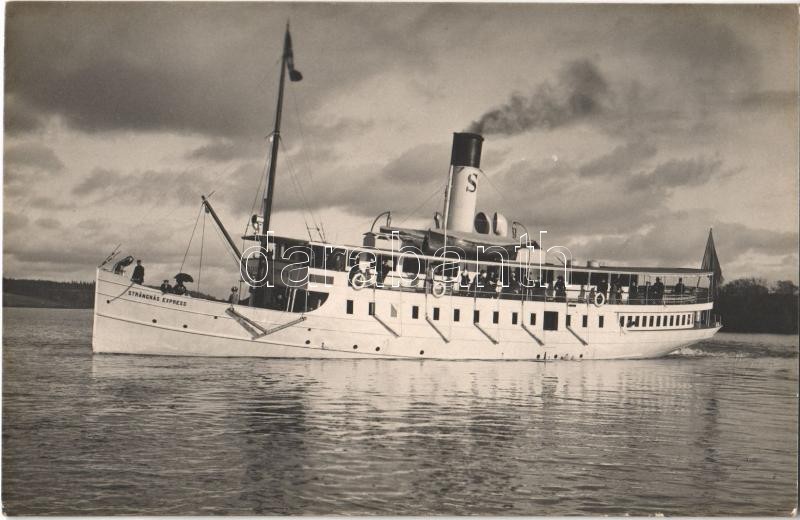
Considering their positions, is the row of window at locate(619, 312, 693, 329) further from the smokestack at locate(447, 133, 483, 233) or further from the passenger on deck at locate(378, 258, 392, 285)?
the passenger on deck at locate(378, 258, 392, 285)

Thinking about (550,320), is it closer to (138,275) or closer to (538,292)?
(538,292)

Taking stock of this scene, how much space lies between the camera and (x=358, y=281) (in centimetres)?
2139

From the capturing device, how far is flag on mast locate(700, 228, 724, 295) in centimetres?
1700

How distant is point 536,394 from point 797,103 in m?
7.75

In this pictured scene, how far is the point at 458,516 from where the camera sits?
9148 millimetres

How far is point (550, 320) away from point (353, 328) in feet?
23.2

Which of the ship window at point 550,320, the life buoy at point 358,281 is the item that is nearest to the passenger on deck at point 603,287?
the ship window at point 550,320

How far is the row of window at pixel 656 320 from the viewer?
26031 mm

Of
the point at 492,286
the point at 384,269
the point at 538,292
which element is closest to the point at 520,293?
the point at 538,292

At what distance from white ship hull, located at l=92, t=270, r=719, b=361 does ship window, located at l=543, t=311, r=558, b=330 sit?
0.17m

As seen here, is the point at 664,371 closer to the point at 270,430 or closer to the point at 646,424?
the point at 646,424

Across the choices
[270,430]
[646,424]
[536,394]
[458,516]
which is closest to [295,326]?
[536,394]

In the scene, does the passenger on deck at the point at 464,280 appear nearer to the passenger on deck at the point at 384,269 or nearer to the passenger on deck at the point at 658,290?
the passenger on deck at the point at 384,269

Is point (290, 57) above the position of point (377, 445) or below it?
above
